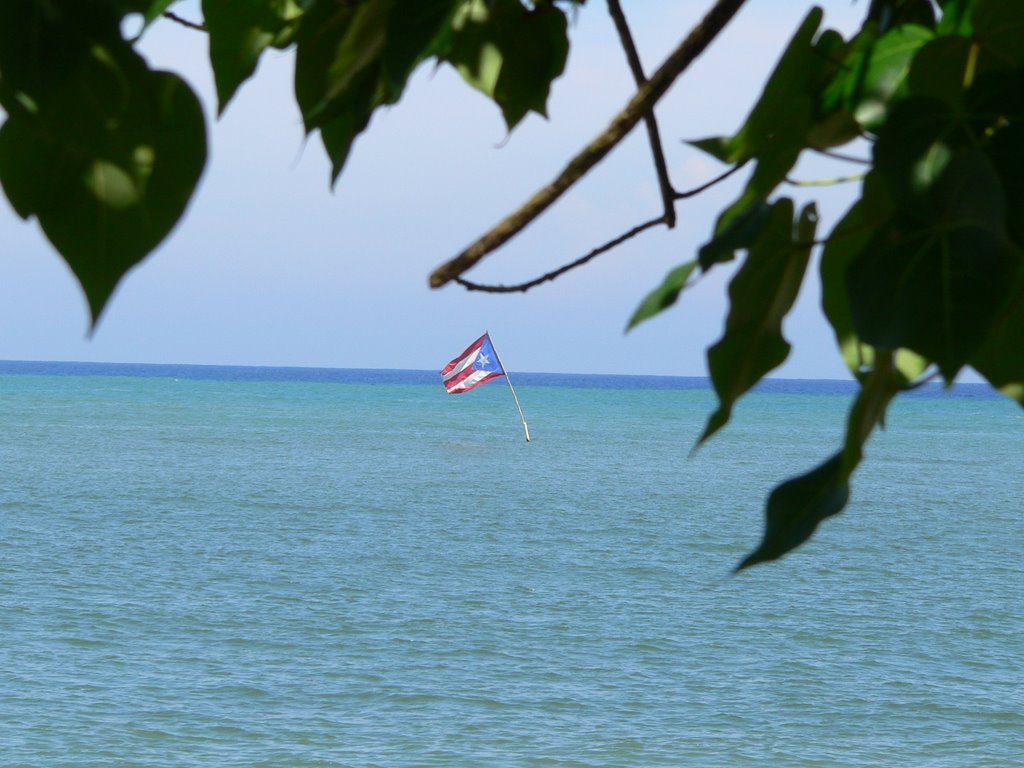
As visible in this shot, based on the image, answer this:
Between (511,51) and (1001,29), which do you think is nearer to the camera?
(1001,29)

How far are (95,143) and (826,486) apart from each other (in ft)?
0.46

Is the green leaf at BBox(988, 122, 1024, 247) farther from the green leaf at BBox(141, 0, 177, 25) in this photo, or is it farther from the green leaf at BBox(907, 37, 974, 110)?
the green leaf at BBox(141, 0, 177, 25)

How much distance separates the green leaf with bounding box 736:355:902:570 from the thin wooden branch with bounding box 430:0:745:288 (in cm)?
7

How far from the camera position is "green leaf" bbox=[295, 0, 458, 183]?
277mm

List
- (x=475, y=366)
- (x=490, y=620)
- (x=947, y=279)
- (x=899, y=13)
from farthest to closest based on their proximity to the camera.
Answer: (x=475, y=366), (x=490, y=620), (x=899, y=13), (x=947, y=279)

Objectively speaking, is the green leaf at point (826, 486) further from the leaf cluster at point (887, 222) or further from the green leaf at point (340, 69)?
the green leaf at point (340, 69)

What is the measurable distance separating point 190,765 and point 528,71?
646cm

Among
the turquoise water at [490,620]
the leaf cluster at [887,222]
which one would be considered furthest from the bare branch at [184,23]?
the turquoise water at [490,620]

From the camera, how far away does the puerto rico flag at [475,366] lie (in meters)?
22.8

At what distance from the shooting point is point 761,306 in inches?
9.8

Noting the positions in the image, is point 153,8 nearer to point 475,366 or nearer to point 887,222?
point 887,222

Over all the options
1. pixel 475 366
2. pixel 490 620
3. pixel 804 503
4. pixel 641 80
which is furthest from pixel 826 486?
pixel 475 366

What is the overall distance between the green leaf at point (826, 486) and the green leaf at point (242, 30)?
145 millimetres

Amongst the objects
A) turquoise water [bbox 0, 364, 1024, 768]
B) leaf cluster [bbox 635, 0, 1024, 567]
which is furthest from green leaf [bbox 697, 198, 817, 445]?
turquoise water [bbox 0, 364, 1024, 768]
